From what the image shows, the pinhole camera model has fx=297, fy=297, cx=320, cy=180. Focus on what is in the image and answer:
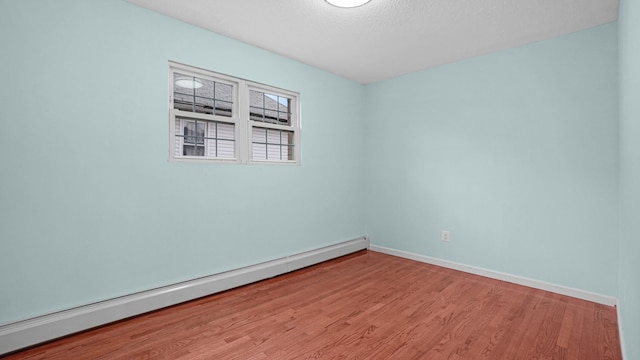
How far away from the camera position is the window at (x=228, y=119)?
281cm

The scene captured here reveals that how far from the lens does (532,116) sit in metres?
3.06

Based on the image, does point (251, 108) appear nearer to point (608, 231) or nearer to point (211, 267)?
point (211, 267)

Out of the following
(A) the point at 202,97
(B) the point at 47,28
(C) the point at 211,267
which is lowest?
(C) the point at 211,267

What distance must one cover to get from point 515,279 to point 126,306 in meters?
3.71

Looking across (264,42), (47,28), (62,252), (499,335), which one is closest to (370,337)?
(499,335)

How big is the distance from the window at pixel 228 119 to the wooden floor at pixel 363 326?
1423mm

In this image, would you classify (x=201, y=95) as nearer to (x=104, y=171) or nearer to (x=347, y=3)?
(x=104, y=171)

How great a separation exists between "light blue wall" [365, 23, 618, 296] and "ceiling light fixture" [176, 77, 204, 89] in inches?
103

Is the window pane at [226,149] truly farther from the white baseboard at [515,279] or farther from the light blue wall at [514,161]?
the white baseboard at [515,279]

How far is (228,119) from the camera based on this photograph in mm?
3092

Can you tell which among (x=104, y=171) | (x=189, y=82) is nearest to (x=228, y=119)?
(x=189, y=82)

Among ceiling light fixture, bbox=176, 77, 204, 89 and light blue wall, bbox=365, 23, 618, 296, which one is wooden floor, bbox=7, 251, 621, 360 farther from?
ceiling light fixture, bbox=176, 77, 204, 89

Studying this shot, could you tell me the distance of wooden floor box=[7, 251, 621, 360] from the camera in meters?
1.93

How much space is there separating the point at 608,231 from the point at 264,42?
376cm
